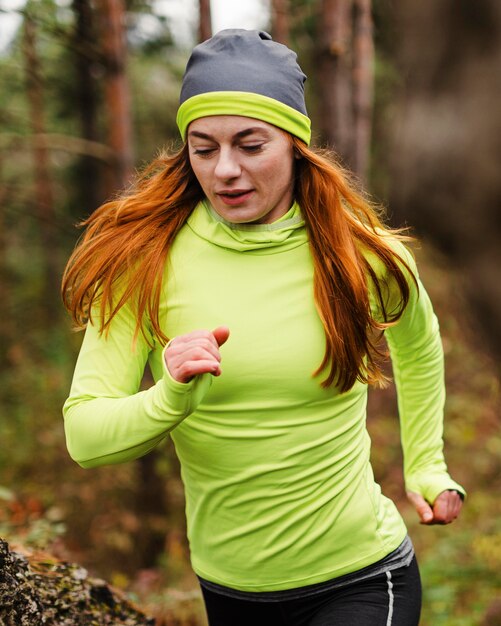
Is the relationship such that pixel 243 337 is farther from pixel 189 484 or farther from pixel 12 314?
pixel 12 314

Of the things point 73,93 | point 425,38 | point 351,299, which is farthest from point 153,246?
point 73,93

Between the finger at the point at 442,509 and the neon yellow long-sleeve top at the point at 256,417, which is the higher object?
the neon yellow long-sleeve top at the point at 256,417

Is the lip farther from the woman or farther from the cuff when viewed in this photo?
the cuff

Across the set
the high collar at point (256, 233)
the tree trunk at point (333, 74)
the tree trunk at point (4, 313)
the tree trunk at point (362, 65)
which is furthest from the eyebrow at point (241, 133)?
the tree trunk at point (4, 313)

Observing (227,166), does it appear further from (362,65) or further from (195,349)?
(362,65)

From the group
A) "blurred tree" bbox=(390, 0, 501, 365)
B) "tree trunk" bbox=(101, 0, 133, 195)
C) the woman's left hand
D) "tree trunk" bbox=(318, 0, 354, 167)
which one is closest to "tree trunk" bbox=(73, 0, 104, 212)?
"tree trunk" bbox=(101, 0, 133, 195)

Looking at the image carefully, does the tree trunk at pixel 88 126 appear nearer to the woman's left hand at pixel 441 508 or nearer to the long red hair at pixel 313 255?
the long red hair at pixel 313 255

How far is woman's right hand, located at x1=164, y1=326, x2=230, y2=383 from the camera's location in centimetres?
210

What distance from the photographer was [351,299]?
8.20ft

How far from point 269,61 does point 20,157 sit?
20.2 metres

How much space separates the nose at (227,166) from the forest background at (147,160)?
662 mm

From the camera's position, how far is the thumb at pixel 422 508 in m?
2.82

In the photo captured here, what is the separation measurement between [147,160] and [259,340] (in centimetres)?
258

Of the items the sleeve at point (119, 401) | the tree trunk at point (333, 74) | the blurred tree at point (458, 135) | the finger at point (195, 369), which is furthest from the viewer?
the tree trunk at point (333, 74)
